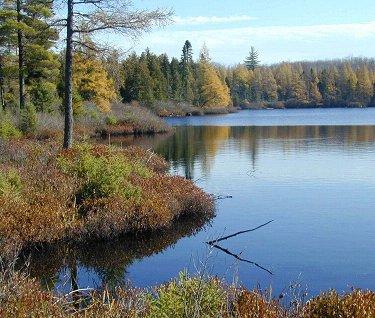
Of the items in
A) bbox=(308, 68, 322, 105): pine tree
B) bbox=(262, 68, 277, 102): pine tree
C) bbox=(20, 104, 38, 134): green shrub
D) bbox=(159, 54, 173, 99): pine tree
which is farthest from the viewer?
bbox=(262, 68, 277, 102): pine tree

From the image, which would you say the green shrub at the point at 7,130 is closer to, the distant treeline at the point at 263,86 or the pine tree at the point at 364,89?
the distant treeline at the point at 263,86

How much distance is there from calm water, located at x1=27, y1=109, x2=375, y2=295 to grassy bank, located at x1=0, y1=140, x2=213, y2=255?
0.52m

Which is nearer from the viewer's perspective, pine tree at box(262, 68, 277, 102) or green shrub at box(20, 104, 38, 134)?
green shrub at box(20, 104, 38, 134)

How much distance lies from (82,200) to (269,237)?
549 centimetres

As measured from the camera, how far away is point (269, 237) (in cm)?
1554

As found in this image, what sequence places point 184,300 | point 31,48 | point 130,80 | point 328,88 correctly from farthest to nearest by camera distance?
point 328,88 < point 130,80 < point 31,48 < point 184,300

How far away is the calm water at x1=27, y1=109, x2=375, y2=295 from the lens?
492 inches

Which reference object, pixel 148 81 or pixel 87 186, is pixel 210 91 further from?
pixel 87 186

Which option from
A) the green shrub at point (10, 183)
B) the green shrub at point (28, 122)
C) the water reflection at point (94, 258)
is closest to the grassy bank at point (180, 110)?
the green shrub at point (28, 122)

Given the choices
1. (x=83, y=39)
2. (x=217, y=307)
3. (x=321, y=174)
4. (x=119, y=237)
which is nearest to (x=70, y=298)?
(x=217, y=307)

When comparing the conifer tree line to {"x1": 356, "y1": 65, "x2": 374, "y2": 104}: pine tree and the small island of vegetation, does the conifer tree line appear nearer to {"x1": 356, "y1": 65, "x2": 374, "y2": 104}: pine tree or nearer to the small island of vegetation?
the small island of vegetation

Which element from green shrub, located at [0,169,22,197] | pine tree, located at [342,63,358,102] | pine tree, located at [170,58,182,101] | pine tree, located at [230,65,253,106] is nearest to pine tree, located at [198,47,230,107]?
pine tree, located at [170,58,182,101]

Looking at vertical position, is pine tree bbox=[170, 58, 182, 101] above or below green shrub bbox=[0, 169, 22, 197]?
above

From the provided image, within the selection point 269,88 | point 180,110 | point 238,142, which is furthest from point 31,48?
point 269,88
